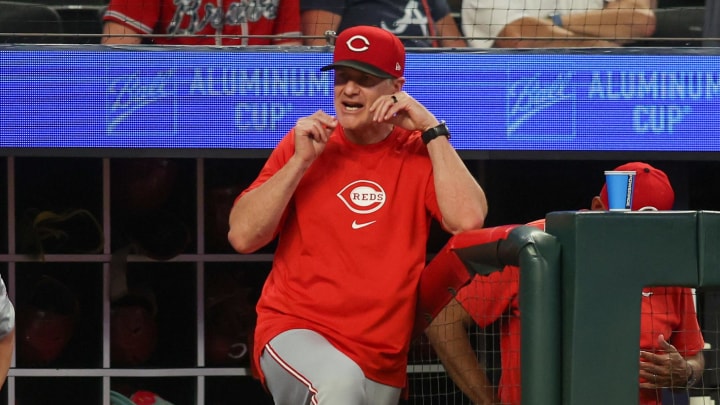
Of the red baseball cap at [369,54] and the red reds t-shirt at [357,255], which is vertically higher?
the red baseball cap at [369,54]

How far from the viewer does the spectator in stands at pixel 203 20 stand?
17.0 ft

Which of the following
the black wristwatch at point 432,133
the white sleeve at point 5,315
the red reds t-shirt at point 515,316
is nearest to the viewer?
the red reds t-shirt at point 515,316

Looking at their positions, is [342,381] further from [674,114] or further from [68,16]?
[68,16]

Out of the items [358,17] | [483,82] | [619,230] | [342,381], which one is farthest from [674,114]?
[619,230]

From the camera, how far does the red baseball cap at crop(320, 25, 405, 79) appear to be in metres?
3.27

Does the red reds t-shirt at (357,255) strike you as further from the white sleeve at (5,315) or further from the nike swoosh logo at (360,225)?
the white sleeve at (5,315)

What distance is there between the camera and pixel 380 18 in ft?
17.7

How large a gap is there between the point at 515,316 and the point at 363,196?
0.64m

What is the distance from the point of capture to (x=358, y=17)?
5379 mm

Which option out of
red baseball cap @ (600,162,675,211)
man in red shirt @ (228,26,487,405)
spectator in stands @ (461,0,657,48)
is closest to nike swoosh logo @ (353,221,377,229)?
man in red shirt @ (228,26,487,405)

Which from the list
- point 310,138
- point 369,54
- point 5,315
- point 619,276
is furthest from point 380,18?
point 619,276

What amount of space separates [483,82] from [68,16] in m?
2.07

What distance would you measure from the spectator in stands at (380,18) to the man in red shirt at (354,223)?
6.68 feet

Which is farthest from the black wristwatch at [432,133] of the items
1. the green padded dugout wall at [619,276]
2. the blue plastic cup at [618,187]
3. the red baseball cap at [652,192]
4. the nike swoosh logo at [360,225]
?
the green padded dugout wall at [619,276]
